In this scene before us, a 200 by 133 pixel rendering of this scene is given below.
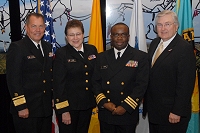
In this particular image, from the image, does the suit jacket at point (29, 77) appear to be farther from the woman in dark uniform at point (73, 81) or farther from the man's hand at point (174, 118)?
the man's hand at point (174, 118)

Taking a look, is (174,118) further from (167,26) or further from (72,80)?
(72,80)

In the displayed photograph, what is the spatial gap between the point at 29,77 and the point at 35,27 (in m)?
0.42

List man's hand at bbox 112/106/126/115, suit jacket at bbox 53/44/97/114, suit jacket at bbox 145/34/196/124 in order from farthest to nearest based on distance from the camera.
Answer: suit jacket at bbox 53/44/97/114
man's hand at bbox 112/106/126/115
suit jacket at bbox 145/34/196/124

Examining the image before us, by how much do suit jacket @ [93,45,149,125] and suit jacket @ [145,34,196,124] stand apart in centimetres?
11

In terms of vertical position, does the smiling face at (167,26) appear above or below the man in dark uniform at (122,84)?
above

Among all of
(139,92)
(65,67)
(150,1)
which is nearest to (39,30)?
(65,67)

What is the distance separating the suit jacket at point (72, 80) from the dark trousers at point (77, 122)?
0.21ft

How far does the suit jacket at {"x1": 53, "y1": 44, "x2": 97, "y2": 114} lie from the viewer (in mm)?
2086

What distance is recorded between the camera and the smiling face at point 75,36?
2.09 metres

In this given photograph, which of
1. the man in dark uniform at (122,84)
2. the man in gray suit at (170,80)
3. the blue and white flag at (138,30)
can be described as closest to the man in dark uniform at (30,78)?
the man in dark uniform at (122,84)

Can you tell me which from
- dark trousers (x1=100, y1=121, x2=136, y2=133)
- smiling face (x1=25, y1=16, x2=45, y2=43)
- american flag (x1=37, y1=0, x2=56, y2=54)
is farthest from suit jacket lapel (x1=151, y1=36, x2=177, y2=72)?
american flag (x1=37, y1=0, x2=56, y2=54)

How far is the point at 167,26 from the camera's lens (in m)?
1.90

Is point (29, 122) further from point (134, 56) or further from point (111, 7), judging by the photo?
point (111, 7)

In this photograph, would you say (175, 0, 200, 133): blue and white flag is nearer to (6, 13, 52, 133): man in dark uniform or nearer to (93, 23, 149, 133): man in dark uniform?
(93, 23, 149, 133): man in dark uniform
